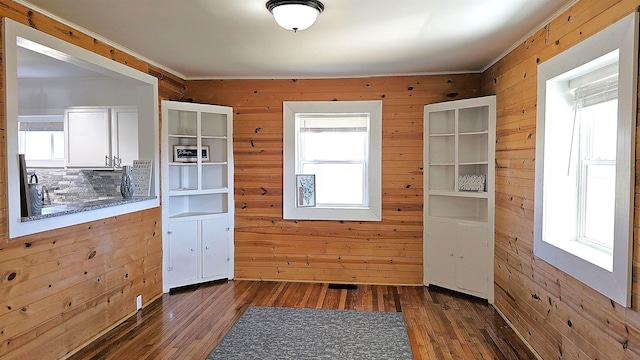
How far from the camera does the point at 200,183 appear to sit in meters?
4.88

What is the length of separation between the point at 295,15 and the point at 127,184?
2433 mm

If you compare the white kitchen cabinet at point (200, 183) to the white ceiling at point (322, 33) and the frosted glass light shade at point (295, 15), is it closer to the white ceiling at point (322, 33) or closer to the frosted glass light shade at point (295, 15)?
the white ceiling at point (322, 33)

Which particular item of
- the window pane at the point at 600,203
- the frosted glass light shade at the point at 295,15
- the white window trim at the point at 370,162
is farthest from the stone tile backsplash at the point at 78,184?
the window pane at the point at 600,203

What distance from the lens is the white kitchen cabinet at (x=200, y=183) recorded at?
4647mm

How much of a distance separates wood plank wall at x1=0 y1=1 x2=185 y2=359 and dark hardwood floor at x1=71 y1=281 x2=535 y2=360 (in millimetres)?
212

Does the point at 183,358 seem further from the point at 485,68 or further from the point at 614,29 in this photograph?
the point at 485,68

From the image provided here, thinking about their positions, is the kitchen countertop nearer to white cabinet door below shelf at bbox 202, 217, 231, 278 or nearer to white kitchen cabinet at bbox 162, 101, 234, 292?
white kitchen cabinet at bbox 162, 101, 234, 292

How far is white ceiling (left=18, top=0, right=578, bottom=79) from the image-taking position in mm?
2762

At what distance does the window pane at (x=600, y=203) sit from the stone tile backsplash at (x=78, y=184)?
4851 millimetres

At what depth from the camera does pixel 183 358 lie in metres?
3.06

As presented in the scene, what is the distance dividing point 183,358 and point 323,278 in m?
2.29

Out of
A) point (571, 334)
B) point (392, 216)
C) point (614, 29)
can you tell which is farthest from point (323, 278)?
point (614, 29)

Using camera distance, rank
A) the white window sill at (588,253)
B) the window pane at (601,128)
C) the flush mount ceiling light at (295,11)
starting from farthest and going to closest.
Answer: the flush mount ceiling light at (295,11) < the window pane at (601,128) < the white window sill at (588,253)

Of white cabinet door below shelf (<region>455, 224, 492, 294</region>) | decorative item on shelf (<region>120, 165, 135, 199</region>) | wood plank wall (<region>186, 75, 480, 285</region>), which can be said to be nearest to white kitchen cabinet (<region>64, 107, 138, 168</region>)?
wood plank wall (<region>186, 75, 480, 285</region>)
